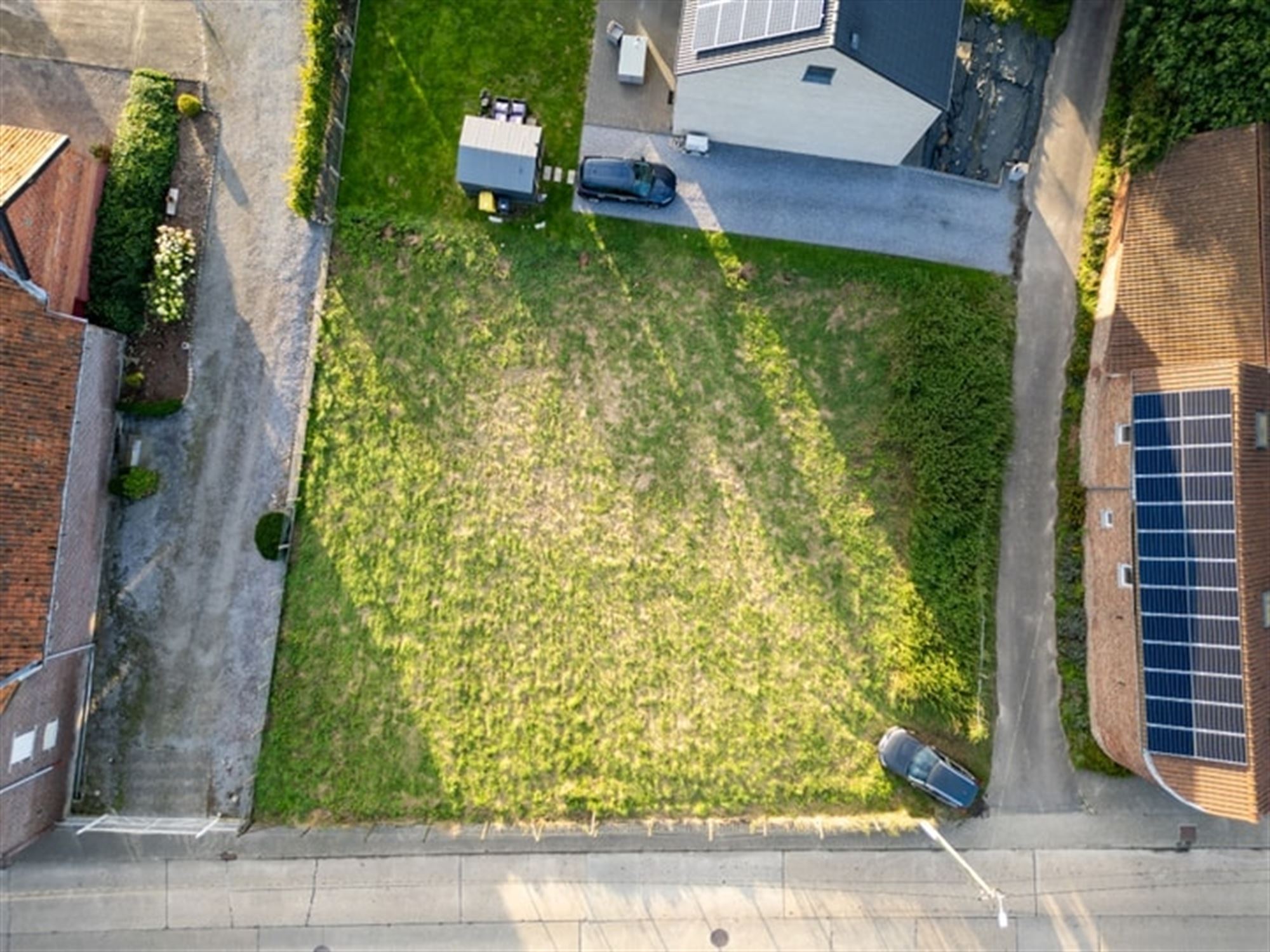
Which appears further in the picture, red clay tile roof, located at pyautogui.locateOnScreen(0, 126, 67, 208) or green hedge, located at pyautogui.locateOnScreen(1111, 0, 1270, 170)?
green hedge, located at pyautogui.locateOnScreen(1111, 0, 1270, 170)

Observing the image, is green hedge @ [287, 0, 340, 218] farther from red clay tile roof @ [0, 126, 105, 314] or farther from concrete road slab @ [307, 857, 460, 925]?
concrete road slab @ [307, 857, 460, 925]

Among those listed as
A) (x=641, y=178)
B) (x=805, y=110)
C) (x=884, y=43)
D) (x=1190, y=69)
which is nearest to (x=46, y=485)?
(x=641, y=178)

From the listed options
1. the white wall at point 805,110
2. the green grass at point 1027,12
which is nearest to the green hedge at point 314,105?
the white wall at point 805,110

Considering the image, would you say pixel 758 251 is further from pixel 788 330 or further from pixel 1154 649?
pixel 1154 649

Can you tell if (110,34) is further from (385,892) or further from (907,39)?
(385,892)

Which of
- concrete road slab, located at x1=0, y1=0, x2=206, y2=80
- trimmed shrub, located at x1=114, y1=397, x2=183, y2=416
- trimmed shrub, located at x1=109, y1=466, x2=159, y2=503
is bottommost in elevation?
trimmed shrub, located at x1=109, y1=466, x2=159, y2=503

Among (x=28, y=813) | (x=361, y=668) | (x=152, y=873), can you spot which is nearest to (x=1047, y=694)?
(x=361, y=668)

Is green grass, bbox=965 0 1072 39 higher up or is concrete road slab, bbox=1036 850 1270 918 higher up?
green grass, bbox=965 0 1072 39

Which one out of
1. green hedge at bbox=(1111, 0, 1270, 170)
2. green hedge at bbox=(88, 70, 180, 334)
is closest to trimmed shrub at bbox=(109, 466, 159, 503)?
green hedge at bbox=(88, 70, 180, 334)
